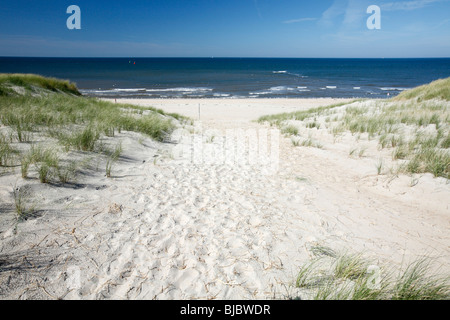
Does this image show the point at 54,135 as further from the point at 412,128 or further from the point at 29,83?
the point at 412,128

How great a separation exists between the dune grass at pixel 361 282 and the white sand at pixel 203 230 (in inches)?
8.0

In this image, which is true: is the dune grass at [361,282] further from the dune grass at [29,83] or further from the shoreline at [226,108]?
the shoreline at [226,108]

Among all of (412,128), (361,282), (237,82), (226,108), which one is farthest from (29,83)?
(237,82)

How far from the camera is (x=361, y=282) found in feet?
7.03

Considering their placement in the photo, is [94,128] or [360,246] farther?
[94,128]

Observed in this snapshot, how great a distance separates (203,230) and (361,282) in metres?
1.78

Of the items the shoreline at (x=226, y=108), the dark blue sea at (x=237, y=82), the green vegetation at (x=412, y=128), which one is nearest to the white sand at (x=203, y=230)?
the green vegetation at (x=412, y=128)

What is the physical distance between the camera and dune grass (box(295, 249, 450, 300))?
1973 millimetres

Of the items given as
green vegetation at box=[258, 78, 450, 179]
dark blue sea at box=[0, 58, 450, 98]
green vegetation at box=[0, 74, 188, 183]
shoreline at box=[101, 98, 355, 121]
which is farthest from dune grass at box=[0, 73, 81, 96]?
dark blue sea at box=[0, 58, 450, 98]

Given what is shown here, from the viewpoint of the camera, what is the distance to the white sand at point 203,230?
2139 mm

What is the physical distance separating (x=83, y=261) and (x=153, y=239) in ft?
2.35
